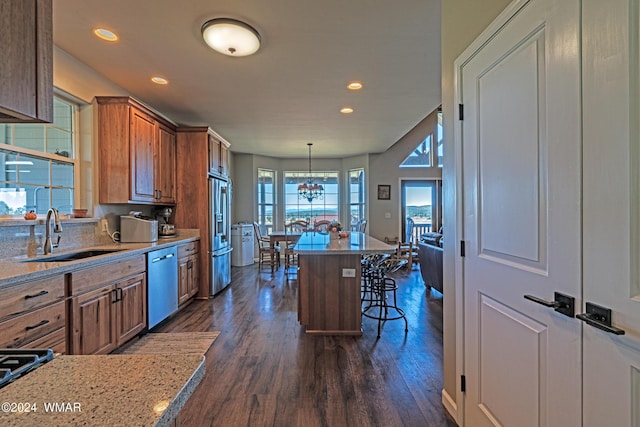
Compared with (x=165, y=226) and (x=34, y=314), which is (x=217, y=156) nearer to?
(x=165, y=226)

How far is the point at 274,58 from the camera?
9.40ft

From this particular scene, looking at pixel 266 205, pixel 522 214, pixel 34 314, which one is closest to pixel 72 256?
pixel 34 314

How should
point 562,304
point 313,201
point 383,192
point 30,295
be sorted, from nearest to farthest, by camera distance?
point 562,304 → point 30,295 → point 383,192 → point 313,201

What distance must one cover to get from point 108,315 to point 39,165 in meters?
1.45

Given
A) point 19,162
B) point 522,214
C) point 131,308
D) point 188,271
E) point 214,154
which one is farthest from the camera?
point 214,154

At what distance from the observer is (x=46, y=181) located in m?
2.76

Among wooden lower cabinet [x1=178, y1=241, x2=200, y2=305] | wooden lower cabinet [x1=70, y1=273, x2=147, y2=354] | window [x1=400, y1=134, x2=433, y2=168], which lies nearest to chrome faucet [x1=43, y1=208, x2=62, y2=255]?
wooden lower cabinet [x1=70, y1=273, x2=147, y2=354]

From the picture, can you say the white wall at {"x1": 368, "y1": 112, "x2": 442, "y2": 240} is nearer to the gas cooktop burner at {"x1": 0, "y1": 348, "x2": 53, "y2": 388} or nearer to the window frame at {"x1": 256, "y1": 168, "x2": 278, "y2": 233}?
the window frame at {"x1": 256, "y1": 168, "x2": 278, "y2": 233}

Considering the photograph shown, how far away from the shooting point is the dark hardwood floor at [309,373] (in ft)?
6.24

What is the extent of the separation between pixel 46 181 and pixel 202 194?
1.74m

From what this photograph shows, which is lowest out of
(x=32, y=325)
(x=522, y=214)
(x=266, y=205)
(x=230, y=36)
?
(x=32, y=325)

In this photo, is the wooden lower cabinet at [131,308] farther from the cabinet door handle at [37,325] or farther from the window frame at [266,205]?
the window frame at [266,205]

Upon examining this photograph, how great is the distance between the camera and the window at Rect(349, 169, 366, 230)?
783 cm

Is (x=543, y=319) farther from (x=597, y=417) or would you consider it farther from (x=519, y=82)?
(x=519, y=82)
